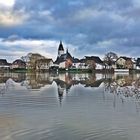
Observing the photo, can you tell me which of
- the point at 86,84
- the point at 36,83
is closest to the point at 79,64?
the point at 36,83

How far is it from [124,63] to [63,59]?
30752 mm

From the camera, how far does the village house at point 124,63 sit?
587 feet

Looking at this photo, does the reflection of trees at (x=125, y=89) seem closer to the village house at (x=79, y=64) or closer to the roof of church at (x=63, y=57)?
the village house at (x=79, y=64)

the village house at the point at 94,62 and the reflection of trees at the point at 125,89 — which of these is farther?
the village house at the point at 94,62

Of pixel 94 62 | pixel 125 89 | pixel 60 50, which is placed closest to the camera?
pixel 125 89

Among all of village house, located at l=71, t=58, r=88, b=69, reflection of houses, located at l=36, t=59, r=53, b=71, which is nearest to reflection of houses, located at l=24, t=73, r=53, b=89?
reflection of houses, located at l=36, t=59, r=53, b=71

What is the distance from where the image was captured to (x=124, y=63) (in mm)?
183125

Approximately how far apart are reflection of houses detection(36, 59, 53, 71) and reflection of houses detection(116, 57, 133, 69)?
33.1 meters

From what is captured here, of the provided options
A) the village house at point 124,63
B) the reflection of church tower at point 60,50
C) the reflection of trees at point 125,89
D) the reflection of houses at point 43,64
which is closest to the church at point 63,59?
the reflection of church tower at point 60,50

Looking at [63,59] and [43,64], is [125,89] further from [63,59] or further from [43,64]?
[63,59]

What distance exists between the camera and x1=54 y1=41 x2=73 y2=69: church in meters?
187

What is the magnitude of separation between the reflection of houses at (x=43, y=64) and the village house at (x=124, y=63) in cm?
3263

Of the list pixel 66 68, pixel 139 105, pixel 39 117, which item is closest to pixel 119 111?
pixel 139 105

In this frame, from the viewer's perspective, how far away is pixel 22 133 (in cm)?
1482
